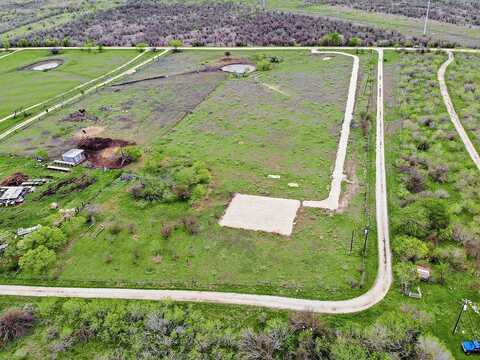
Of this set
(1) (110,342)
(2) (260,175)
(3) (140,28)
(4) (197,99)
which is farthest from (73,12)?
(1) (110,342)

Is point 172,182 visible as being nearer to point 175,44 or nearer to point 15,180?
point 15,180

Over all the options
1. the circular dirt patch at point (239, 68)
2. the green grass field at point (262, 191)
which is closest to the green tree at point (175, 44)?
the circular dirt patch at point (239, 68)

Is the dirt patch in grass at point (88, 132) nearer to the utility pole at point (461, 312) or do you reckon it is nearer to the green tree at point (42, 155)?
the green tree at point (42, 155)

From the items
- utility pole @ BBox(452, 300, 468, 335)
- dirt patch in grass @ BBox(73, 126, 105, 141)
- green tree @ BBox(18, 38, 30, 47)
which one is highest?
green tree @ BBox(18, 38, 30, 47)

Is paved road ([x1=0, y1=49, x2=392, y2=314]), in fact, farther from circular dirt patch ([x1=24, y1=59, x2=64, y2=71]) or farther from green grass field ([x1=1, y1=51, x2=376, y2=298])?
circular dirt patch ([x1=24, y1=59, x2=64, y2=71])

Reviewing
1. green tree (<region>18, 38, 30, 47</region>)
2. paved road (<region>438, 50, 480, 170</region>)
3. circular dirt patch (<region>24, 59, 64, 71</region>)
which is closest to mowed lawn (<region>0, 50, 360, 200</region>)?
paved road (<region>438, 50, 480, 170</region>)

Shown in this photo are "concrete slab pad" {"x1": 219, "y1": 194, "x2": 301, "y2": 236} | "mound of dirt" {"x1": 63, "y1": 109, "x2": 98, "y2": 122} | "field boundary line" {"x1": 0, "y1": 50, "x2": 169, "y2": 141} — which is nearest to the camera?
"concrete slab pad" {"x1": 219, "y1": 194, "x2": 301, "y2": 236}
